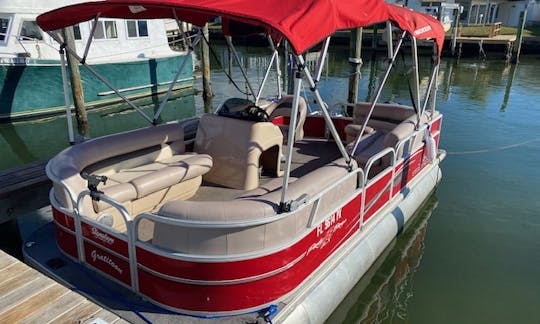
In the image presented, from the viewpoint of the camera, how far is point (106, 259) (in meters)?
4.52

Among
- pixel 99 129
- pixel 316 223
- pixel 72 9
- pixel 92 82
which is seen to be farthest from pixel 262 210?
pixel 92 82

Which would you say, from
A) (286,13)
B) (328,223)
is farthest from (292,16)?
(328,223)

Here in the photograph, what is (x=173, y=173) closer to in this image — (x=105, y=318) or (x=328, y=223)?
(x=328, y=223)

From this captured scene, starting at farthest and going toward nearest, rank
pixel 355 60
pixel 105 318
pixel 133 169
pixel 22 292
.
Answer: pixel 355 60
pixel 133 169
pixel 22 292
pixel 105 318

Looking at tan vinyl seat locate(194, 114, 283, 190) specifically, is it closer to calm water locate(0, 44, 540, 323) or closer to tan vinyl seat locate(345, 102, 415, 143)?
calm water locate(0, 44, 540, 323)

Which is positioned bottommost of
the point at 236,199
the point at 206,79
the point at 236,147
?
the point at 206,79

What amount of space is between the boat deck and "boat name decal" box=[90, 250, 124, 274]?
686 millimetres

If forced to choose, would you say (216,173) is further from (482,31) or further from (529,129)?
(482,31)

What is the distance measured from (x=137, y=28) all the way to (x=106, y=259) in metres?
15.0

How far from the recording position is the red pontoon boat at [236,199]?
12.8 feet

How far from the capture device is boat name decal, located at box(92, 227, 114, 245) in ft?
14.3

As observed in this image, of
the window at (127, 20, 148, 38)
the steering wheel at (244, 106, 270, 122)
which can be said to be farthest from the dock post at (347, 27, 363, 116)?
the window at (127, 20, 148, 38)

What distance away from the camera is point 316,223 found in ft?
15.0

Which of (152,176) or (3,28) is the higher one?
(3,28)
